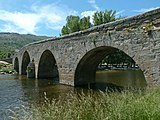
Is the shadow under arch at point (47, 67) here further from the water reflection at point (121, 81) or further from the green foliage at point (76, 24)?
the green foliage at point (76, 24)

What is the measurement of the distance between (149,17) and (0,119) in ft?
22.1

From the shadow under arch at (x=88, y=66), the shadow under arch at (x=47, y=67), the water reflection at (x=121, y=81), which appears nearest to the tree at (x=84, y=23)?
the shadow under arch at (x=47, y=67)

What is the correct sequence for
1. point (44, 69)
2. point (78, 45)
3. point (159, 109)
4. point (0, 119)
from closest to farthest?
1. point (159, 109)
2. point (0, 119)
3. point (78, 45)
4. point (44, 69)


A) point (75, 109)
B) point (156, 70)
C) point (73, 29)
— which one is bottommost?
point (75, 109)

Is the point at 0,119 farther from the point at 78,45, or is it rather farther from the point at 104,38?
the point at 78,45

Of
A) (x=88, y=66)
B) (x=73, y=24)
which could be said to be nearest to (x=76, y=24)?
(x=73, y=24)

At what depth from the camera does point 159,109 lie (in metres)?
4.21

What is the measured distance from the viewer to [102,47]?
1304 centimetres

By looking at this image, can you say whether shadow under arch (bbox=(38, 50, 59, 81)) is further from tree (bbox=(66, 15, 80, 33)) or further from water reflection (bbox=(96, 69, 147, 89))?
tree (bbox=(66, 15, 80, 33))

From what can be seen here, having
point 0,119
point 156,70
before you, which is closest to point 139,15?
point 156,70

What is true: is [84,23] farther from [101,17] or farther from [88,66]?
[88,66]

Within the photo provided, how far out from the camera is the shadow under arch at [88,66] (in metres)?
14.8

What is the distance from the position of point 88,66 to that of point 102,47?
3.54m

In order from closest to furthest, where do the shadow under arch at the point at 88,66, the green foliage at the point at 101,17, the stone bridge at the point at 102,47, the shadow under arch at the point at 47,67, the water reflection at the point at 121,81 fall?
the stone bridge at the point at 102,47
the shadow under arch at the point at 88,66
the water reflection at the point at 121,81
the shadow under arch at the point at 47,67
the green foliage at the point at 101,17
